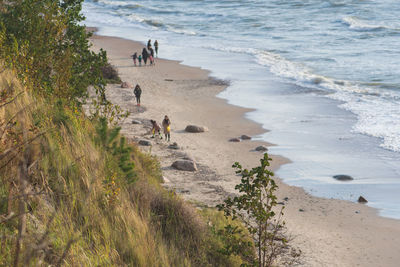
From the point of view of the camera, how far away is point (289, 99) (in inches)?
1037

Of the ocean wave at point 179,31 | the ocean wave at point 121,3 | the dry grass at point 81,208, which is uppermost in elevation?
the ocean wave at point 121,3

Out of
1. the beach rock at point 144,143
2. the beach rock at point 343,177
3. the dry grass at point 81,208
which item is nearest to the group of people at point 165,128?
the beach rock at point 144,143

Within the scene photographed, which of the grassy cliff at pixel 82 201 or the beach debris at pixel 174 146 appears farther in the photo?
the beach debris at pixel 174 146

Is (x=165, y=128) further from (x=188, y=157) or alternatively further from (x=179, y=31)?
(x=179, y=31)

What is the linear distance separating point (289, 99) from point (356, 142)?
7.75 meters

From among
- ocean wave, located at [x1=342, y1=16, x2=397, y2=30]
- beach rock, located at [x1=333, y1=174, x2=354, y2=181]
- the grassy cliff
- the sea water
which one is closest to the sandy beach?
the sea water

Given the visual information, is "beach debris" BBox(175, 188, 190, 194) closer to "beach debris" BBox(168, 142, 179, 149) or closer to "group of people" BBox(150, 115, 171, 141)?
"beach debris" BBox(168, 142, 179, 149)

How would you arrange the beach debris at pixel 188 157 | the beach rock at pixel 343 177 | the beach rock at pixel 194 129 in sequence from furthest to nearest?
the beach rock at pixel 194 129, the beach debris at pixel 188 157, the beach rock at pixel 343 177

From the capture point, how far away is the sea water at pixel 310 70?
16.4 metres

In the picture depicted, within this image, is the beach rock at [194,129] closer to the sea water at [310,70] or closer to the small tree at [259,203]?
the sea water at [310,70]

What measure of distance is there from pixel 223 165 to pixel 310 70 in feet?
63.5

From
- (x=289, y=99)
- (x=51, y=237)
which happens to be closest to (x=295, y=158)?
(x=289, y=99)

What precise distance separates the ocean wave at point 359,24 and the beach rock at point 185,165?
41504 millimetres

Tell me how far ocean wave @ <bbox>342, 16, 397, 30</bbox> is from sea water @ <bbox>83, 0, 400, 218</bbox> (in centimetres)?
11
